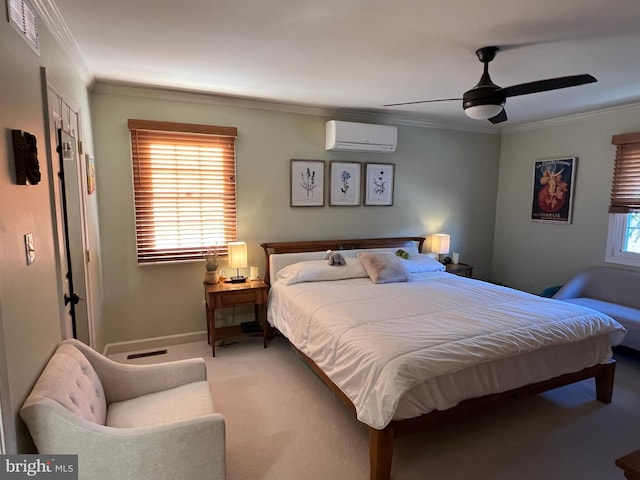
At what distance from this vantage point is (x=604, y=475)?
200 cm

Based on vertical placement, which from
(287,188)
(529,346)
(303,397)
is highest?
(287,188)

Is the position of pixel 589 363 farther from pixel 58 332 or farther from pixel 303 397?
pixel 58 332

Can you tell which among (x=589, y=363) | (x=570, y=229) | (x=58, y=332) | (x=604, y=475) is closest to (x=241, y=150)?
(x=58, y=332)

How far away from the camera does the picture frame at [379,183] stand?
448 cm

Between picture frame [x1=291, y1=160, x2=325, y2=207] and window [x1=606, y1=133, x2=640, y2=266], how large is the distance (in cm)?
330

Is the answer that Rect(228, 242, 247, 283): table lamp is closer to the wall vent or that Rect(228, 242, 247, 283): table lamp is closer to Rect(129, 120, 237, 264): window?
Rect(129, 120, 237, 264): window

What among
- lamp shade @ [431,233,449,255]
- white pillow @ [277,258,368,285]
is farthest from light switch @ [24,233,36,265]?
lamp shade @ [431,233,449,255]

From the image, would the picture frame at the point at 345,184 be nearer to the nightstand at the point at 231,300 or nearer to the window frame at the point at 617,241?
the nightstand at the point at 231,300

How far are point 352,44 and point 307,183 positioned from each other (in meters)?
1.93

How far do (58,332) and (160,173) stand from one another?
2041 millimetres

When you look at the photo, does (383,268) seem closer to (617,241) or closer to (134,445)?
(134,445)

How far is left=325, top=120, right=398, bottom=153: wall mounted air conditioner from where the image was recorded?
4012 millimetres

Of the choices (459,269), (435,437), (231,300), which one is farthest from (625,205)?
(231,300)

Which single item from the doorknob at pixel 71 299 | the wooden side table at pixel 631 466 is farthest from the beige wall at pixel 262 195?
the wooden side table at pixel 631 466
